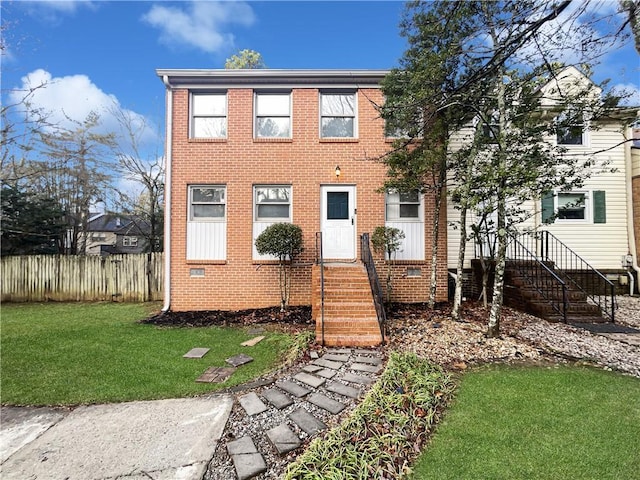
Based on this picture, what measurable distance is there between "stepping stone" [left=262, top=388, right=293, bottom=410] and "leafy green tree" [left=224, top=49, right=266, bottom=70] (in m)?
18.0

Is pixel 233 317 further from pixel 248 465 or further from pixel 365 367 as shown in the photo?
pixel 248 465

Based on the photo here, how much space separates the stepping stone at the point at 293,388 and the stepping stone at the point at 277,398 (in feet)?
0.28

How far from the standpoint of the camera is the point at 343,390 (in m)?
3.20

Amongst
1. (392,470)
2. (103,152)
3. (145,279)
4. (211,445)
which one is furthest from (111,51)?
(392,470)

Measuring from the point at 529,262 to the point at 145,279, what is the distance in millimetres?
11605

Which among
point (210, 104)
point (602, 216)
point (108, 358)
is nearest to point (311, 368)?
point (108, 358)

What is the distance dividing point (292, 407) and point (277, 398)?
24 cm

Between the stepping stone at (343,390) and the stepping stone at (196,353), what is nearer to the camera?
the stepping stone at (343,390)

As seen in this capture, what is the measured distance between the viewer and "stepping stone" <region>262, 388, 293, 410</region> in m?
2.94

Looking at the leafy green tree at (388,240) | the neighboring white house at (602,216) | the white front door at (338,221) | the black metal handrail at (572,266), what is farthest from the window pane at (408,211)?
the neighboring white house at (602,216)

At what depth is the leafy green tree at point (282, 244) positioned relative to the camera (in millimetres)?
6789

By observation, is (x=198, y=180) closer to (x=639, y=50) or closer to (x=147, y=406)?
(x=147, y=406)

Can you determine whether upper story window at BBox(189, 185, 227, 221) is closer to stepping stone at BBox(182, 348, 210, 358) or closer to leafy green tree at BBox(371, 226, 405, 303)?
stepping stone at BBox(182, 348, 210, 358)

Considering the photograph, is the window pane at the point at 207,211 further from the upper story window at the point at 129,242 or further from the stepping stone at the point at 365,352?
the upper story window at the point at 129,242
